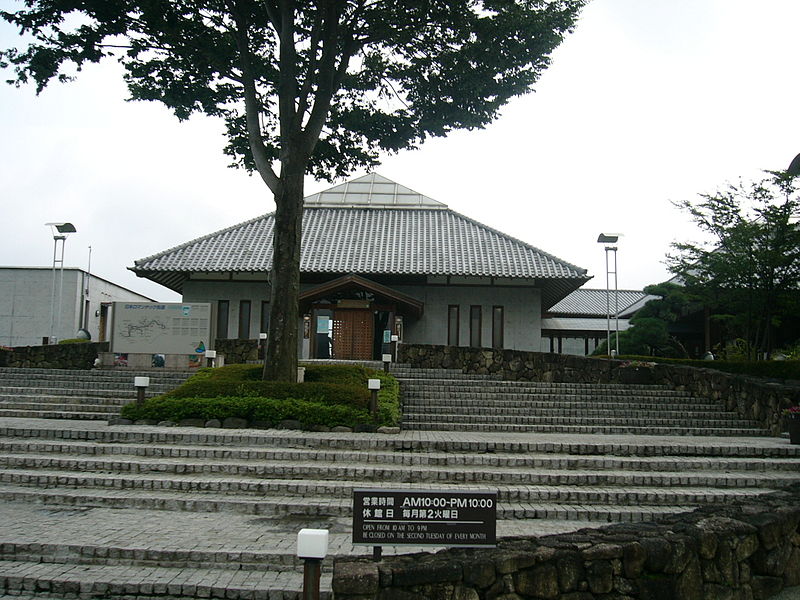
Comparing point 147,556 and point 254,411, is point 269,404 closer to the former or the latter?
point 254,411

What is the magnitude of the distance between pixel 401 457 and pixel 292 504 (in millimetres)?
2325

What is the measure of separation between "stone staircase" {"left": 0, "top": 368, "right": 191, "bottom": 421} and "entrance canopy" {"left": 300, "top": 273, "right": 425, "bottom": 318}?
264 inches

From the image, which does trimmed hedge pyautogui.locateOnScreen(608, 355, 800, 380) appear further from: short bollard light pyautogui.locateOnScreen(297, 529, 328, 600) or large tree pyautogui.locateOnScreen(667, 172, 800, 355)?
short bollard light pyautogui.locateOnScreen(297, 529, 328, 600)

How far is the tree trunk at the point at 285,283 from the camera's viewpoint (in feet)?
46.9

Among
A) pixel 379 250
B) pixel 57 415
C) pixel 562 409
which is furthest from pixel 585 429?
pixel 379 250

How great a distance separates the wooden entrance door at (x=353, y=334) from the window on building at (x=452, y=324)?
314 cm

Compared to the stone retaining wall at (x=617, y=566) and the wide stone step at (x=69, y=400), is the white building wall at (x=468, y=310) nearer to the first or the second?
the wide stone step at (x=69, y=400)

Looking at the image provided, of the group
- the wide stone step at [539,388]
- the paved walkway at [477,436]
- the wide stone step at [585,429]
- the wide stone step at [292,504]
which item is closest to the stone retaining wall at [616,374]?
the wide stone step at [539,388]

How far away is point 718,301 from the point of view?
23.6 m

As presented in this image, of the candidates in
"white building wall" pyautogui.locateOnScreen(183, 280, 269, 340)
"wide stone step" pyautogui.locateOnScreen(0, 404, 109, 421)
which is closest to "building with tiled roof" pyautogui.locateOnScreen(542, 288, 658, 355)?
"white building wall" pyautogui.locateOnScreen(183, 280, 269, 340)

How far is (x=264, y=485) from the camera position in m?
8.94

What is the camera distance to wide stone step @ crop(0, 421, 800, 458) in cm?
1077

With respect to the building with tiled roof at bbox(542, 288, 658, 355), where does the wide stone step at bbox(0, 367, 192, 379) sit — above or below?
below

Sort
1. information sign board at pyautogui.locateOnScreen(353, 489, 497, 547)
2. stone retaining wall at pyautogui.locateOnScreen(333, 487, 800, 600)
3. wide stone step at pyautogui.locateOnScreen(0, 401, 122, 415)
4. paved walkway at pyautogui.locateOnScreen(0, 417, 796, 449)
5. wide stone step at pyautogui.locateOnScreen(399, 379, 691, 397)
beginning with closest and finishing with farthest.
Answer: stone retaining wall at pyautogui.locateOnScreen(333, 487, 800, 600), information sign board at pyautogui.locateOnScreen(353, 489, 497, 547), paved walkway at pyautogui.locateOnScreen(0, 417, 796, 449), wide stone step at pyautogui.locateOnScreen(0, 401, 122, 415), wide stone step at pyautogui.locateOnScreen(399, 379, 691, 397)
